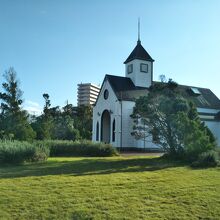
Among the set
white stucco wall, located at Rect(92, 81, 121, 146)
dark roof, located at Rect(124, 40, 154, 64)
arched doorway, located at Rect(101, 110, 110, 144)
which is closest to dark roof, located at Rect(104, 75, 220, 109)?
white stucco wall, located at Rect(92, 81, 121, 146)

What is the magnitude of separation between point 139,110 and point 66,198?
36.5 feet

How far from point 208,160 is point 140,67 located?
26.0m

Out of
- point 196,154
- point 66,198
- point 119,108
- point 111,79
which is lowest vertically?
point 66,198

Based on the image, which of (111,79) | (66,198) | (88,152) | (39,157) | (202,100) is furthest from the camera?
(202,100)

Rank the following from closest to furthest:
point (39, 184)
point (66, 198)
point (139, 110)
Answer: point (66, 198)
point (39, 184)
point (139, 110)

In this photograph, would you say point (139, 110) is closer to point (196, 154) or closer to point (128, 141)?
point (196, 154)

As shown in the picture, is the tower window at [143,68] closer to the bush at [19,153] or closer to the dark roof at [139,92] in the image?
the dark roof at [139,92]

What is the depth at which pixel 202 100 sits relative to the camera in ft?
137

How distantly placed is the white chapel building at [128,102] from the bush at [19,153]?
2010 centimetres

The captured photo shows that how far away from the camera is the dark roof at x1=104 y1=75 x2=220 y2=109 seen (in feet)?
120

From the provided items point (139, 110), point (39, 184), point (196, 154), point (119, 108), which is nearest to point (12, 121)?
point (119, 108)

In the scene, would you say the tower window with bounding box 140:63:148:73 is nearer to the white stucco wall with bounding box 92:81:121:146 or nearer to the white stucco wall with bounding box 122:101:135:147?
the white stucco wall with bounding box 92:81:121:146

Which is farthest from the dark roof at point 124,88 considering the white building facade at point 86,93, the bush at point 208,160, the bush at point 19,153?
the white building facade at point 86,93

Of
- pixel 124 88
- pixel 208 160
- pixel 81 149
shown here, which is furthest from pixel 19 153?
pixel 124 88
